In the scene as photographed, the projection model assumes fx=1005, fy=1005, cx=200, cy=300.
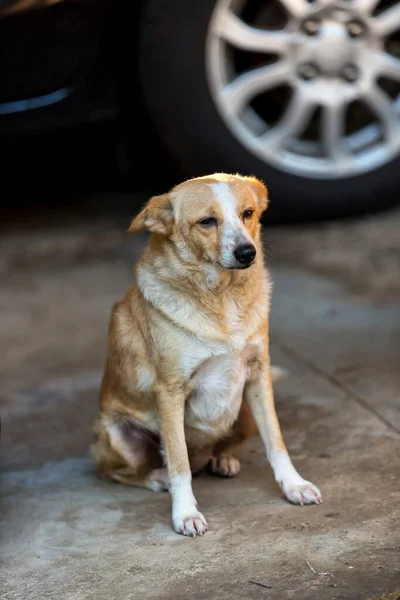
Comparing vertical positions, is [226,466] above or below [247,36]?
below

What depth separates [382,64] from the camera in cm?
480

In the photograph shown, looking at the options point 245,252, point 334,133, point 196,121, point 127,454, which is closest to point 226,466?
point 127,454

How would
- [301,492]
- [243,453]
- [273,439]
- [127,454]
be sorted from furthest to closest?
1. [243,453]
2. [127,454]
3. [273,439]
4. [301,492]

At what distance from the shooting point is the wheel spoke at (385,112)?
4.86m

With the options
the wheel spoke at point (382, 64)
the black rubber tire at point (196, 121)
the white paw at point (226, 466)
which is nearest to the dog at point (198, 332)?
the white paw at point (226, 466)

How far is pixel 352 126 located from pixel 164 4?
5.57 ft

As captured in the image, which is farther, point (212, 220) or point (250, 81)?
point (250, 81)

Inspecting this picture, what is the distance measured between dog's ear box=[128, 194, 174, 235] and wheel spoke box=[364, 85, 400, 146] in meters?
2.21

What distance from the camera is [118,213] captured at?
5566 millimetres

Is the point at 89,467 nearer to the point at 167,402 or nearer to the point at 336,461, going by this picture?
the point at 167,402

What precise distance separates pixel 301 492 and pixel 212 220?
0.83 meters

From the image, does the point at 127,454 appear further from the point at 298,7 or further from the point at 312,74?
the point at 298,7

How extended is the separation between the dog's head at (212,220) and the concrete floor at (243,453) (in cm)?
75

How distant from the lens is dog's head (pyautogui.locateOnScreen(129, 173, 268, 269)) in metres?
2.80
